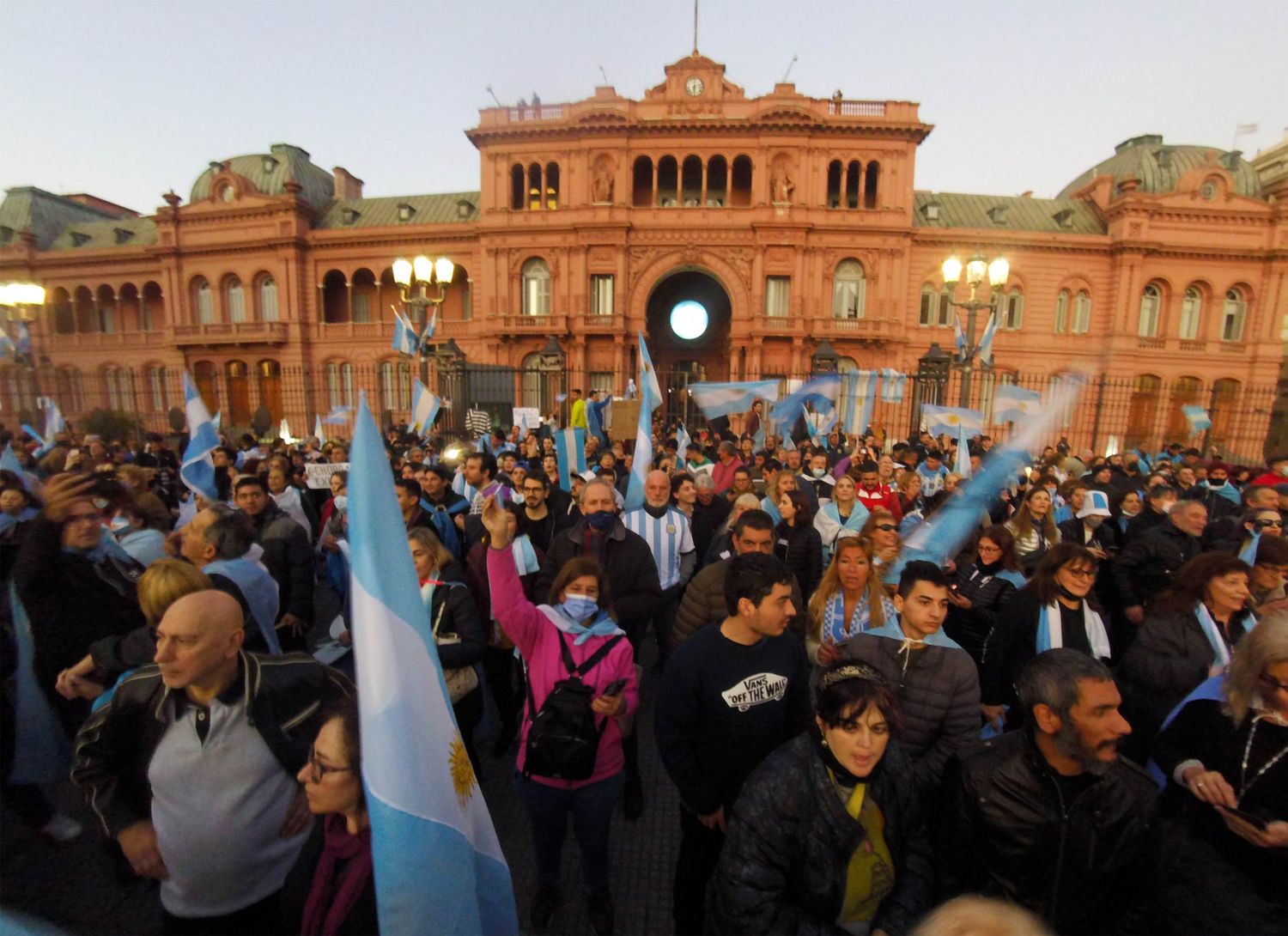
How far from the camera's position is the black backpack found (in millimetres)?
2561

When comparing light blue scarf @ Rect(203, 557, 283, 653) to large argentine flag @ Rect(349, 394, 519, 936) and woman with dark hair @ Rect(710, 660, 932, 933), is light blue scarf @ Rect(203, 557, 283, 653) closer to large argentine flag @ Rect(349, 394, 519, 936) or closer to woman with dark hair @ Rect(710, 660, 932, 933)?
large argentine flag @ Rect(349, 394, 519, 936)

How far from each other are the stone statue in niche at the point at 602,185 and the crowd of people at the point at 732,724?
24.6 m

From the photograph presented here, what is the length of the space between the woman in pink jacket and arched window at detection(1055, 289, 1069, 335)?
103 ft

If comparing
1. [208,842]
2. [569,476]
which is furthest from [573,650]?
[569,476]

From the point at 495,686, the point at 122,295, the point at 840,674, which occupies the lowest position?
the point at 495,686

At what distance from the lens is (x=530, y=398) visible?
2586cm

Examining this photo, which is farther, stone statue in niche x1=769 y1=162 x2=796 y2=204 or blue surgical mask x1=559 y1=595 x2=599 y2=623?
stone statue in niche x1=769 y1=162 x2=796 y2=204

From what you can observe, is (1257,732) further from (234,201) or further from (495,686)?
(234,201)

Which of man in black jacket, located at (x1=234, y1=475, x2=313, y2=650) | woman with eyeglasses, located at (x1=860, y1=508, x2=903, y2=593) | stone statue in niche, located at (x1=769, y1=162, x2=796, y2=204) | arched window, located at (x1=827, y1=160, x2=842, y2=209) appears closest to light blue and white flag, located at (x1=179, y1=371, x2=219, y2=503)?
man in black jacket, located at (x1=234, y1=475, x2=313, y2=650)

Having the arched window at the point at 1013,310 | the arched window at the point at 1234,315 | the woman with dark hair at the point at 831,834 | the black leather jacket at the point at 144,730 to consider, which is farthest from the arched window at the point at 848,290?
the black leather jacket at the point at 144,730

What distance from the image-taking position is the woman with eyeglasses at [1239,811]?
197cm

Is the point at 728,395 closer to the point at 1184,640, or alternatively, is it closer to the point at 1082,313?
the point at 1184,640

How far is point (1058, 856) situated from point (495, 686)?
347 cm

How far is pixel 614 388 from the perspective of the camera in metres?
26.2
